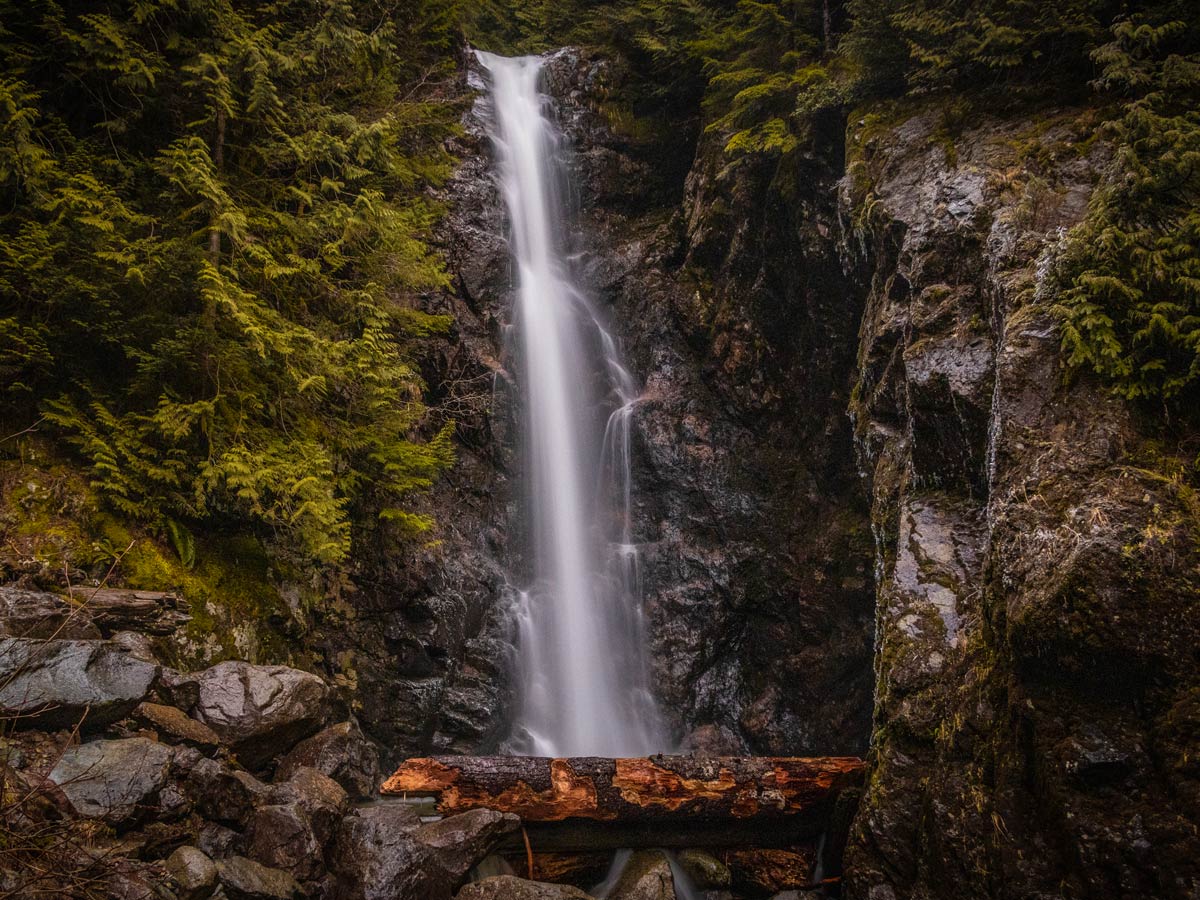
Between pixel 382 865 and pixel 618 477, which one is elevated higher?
pixel 618 477

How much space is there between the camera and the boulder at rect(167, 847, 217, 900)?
3840 mm

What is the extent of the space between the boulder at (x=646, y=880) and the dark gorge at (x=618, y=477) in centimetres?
11

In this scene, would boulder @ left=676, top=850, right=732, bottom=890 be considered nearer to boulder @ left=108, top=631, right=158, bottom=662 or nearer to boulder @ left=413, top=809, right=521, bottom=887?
boulder @ left=413, top=809, right=521, bottom=887

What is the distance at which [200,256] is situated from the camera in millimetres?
6570

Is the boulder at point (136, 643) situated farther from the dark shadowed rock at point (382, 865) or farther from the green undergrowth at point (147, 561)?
the dark shadowed rock at point (382, 865)

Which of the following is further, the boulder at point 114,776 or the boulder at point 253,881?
the boulder at point 253,881

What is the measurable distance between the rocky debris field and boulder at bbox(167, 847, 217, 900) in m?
0.01

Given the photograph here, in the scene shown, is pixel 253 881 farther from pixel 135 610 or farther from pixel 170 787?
pixel 135 610

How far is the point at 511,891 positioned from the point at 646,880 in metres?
1.28

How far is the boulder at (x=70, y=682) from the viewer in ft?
13.4

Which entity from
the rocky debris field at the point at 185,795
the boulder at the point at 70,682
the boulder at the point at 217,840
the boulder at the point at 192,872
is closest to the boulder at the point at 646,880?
the rocky debris field at the point at 185,795

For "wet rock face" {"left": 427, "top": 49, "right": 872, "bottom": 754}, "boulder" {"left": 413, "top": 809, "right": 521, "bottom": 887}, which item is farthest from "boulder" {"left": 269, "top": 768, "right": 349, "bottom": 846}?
"wet rock face" {"left": 427, "top": 49, "right": 872, "bottom": 754}

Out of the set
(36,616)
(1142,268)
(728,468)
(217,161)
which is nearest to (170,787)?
(36,616)

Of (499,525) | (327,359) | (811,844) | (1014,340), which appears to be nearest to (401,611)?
(499,525)
